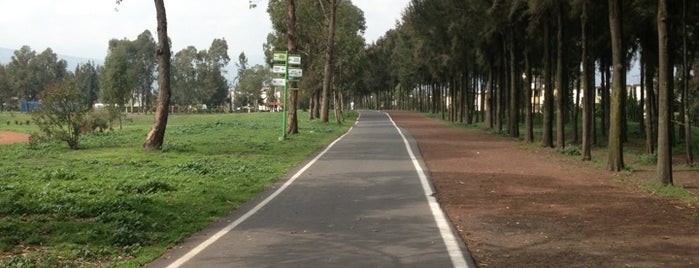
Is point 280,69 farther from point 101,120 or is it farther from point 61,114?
point 101,120

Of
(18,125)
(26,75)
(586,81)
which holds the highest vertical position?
(26,75)

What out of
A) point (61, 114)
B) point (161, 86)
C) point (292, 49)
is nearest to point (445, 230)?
point (161, 86)

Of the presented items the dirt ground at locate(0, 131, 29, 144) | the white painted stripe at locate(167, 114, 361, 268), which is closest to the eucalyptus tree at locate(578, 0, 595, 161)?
the white painted stripe at locate(167, 114, 361, 268)

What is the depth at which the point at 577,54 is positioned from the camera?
102 ft

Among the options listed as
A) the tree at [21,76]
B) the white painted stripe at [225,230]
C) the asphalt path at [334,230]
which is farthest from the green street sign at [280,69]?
the tree at [21,76]

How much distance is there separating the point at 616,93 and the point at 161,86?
1413cm

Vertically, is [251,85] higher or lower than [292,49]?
higher

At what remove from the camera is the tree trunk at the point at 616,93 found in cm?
1662

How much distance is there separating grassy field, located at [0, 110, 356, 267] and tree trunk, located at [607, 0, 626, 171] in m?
8.77

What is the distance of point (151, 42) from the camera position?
126750mm

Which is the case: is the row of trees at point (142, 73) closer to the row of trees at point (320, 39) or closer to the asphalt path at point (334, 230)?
the row of trees at point (320, 39)

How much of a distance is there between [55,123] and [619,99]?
58.2 feet

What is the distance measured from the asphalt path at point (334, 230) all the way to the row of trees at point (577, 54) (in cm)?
651

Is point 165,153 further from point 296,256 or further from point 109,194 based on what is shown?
point 296,256
